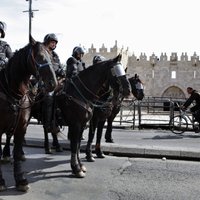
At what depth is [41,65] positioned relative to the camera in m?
5.55

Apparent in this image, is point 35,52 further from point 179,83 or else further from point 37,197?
point 179,83

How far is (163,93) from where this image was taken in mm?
59000

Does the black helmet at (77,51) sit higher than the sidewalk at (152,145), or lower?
higher

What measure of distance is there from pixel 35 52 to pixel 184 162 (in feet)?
15.6

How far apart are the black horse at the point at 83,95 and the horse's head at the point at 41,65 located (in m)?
1.63

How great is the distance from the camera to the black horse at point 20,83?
18.3 feet

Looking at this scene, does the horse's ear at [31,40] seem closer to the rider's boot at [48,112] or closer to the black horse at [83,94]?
the black horse at [83,94]

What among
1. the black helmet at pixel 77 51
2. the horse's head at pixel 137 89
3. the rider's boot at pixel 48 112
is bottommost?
the rider's boot at pixel 48 112

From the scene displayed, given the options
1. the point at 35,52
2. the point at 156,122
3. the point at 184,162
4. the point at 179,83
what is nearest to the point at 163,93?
the point at 179,83

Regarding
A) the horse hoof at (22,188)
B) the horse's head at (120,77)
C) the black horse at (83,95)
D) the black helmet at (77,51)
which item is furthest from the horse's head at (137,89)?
the horse hoof at (22,188)

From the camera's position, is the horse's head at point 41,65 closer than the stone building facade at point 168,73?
Yes

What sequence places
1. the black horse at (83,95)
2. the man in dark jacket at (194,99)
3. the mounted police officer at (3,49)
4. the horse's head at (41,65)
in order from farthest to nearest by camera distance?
1. the man in dark jacket at (194,99)
2. the black horse at (83,95)
3. the mounted police officer at (3,49)
4. the horse's head at (41,65)

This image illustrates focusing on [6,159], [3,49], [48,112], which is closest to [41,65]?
[3,49]

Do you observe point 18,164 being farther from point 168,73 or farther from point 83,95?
point 168,73
